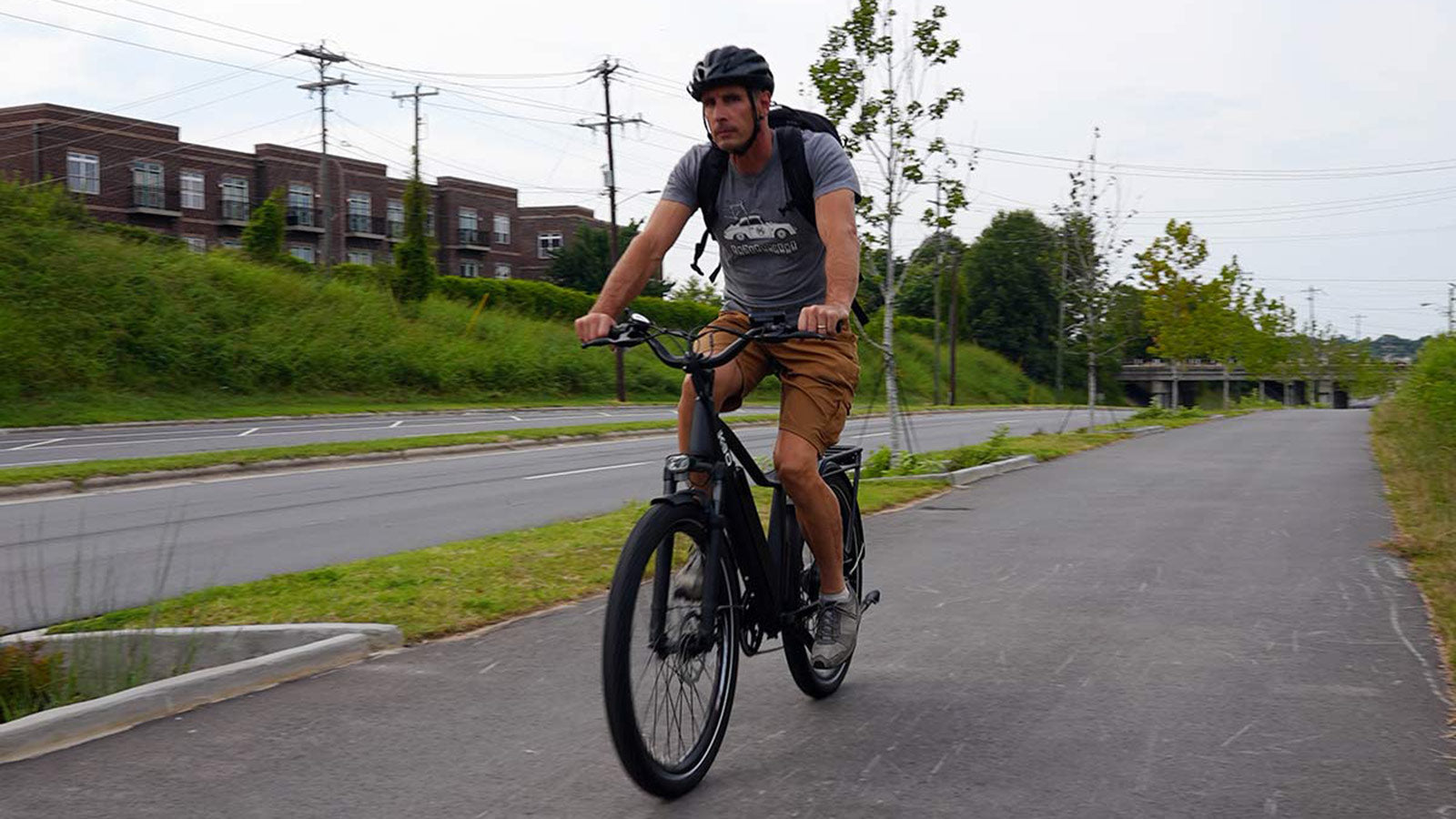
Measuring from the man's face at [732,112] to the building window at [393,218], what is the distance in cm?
6476

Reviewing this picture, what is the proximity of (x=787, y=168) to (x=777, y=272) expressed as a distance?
0.39m

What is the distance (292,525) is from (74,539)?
5.42ft

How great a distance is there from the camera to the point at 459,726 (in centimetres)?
443

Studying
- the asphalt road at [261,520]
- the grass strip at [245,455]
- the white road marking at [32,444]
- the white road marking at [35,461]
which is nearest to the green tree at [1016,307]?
the grass strip at [245,455]

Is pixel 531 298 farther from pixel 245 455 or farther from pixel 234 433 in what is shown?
pixel 245 455

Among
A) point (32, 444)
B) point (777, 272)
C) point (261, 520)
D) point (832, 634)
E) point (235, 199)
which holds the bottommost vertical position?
point (261, 520)

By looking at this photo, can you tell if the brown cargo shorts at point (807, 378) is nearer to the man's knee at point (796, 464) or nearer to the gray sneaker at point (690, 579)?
the man's knee at point (796, 464)

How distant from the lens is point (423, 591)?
6.77m

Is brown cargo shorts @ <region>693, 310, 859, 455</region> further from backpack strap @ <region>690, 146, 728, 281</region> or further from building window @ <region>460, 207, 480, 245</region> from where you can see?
building window @ <region>460, 207, 480, 245</region>

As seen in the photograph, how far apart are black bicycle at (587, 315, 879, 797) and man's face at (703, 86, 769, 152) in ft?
2.10

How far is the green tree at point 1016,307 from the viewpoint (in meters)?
83.2

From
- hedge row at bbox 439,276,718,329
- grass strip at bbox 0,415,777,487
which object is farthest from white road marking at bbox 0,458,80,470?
hedge row at bbox 439,276,718,329

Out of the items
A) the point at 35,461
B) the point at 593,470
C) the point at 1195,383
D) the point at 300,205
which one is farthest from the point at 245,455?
the point at 1195,383

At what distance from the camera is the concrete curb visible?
13.4ft
